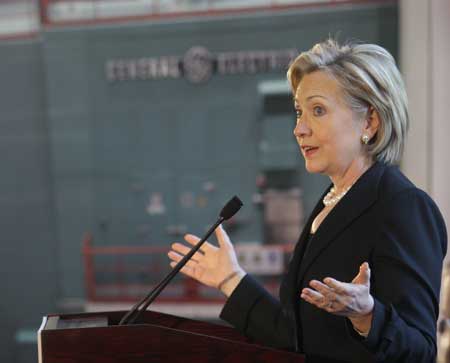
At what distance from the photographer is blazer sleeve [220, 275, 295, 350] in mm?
998

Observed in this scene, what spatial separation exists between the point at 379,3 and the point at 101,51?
2.85m

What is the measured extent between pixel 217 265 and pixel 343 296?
0.51 meters

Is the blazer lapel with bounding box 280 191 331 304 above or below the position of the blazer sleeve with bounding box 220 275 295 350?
above

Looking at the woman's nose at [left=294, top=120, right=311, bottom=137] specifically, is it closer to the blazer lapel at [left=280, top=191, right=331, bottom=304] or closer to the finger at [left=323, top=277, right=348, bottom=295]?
the blazer lapel at [left=280, top=191, right=331, bottom=304]

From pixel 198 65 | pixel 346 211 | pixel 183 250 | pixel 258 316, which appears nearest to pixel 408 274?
pixel 346 211

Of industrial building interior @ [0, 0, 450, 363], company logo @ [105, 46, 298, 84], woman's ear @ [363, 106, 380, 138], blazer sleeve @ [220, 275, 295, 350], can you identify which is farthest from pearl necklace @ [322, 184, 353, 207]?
company logo @ [105, 46, 298, 84]

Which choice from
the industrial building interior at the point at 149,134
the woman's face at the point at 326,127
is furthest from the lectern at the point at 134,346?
the industrial building interior at the point at 149,134

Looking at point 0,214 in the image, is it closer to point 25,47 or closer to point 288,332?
point 25,47

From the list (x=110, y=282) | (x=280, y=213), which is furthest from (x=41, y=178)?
(x=280, y=213)

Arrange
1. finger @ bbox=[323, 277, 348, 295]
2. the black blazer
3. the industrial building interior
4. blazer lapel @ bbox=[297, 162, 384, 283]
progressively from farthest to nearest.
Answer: the industrial building interior
blazer lapel @ bbox=[297, 162, 384, 283]
the black blazer
finger @ bbox=[323, 277, 348, 295]

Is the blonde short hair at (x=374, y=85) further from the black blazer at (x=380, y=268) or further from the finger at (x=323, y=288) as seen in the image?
the finger at (x=323, y=288)

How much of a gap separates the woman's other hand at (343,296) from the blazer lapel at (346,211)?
179 millimetres

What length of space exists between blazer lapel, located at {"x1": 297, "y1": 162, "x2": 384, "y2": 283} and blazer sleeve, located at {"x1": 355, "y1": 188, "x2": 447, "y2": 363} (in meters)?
0.05

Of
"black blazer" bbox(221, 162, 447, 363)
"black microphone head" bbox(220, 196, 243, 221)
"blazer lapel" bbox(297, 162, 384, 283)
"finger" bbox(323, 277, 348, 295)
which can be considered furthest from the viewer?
"black microphone head" bbox(220, 196, 243, 221)
